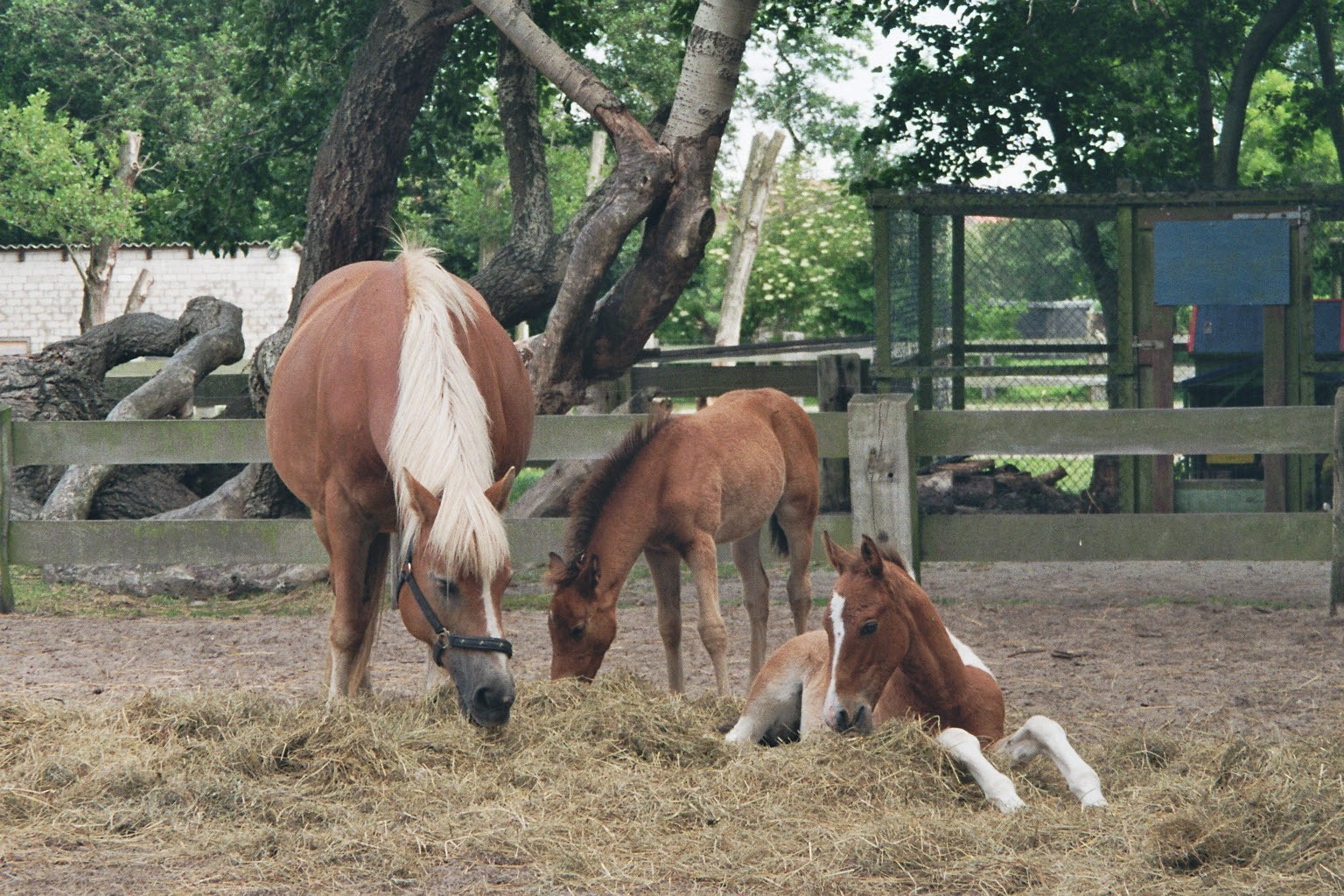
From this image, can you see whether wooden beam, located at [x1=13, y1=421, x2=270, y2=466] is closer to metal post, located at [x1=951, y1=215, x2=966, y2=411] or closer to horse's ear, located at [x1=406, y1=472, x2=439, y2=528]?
horse's ear, located at [x1=406, y1=472, x2=439, y2=528]

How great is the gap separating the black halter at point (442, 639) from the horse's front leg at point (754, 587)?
2025 millimetres

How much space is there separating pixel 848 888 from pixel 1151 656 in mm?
3469

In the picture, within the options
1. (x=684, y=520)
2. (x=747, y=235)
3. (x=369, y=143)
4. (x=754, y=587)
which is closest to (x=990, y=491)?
(x=754, y=587)

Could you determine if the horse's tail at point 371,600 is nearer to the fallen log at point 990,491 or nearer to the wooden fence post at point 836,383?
the wooden fence post at point 836,383

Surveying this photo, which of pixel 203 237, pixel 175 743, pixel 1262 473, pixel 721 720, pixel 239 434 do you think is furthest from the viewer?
pixel 203 237

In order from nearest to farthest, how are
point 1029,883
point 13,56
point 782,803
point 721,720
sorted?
point 1029,883 < point 782,803 < point 721,720 < point 13,56

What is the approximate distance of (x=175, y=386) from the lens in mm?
10195

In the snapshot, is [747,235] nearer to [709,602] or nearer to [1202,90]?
[1202,90]

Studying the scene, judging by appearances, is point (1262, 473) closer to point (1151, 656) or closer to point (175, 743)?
point (1151, 656)

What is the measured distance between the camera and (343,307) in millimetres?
5352

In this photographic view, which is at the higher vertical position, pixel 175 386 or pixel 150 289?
pixel 150 289

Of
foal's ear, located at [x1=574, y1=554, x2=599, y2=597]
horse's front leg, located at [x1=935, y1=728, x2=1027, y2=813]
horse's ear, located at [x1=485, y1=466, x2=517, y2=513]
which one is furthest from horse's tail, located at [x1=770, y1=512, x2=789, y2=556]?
horse's front leg, located at [x1=935, y1=728, x2=1027, y2=813]

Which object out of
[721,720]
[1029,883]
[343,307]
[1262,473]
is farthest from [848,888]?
[1262,473]

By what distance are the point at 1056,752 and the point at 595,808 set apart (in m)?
1.32
